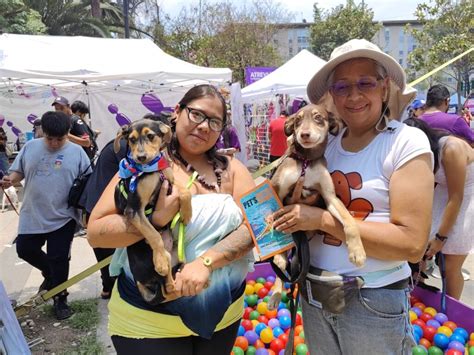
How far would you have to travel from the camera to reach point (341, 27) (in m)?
41.0

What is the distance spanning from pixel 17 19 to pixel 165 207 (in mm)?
21048

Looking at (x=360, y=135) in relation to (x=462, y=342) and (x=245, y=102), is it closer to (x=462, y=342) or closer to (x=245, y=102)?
(x=462, y=342)

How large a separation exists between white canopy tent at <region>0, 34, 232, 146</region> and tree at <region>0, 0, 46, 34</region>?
8.35m

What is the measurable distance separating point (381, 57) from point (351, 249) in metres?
0.86

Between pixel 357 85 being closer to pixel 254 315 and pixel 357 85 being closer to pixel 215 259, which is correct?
pixel 215 259

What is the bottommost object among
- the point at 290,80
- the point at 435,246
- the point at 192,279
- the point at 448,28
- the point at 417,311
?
the point at 417,311

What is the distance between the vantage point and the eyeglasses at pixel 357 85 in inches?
70.7

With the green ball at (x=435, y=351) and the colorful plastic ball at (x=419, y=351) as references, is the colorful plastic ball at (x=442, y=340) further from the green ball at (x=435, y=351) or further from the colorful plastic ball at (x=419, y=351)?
the colorful plastic ball at (x=419, y=351)

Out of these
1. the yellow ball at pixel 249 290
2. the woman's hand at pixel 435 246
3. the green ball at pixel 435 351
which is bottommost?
the yellow ball at pixel 249 290

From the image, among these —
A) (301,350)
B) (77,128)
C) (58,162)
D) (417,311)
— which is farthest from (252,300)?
(77,128)

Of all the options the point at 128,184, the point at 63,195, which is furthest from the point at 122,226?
the point at 63,195

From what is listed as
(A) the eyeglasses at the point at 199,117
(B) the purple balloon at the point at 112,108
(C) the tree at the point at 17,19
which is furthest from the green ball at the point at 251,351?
(C) the tree at the point at 17,19

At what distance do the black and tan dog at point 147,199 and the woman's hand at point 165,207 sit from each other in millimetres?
22

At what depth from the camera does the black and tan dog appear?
5.93ft
